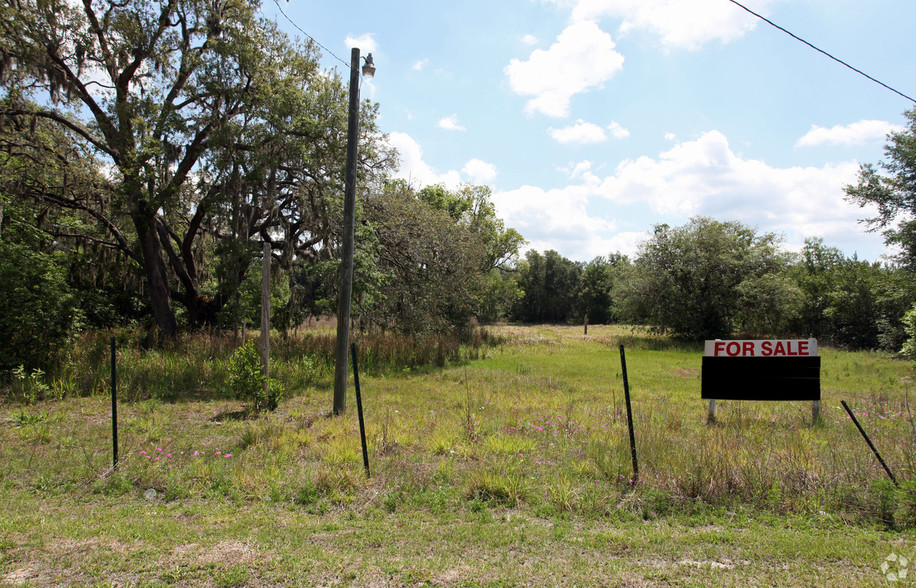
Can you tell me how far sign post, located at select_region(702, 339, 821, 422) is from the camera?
24.6 ft

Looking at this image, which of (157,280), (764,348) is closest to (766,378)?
(764,348)

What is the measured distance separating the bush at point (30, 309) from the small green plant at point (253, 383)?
4.65 meters

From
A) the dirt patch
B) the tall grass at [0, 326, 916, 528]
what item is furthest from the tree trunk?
Answer: the dirt patch

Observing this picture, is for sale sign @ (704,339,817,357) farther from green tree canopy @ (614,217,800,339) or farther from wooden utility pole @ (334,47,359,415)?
green tree canopy @ (614,217,800,339)

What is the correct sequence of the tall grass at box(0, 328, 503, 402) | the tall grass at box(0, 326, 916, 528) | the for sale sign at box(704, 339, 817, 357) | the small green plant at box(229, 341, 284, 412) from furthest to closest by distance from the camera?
the tall grass at box(0, 328, 503, 402)
the small green plant at box(229, 341, 284, 412)
the for sale sign at box(704, 339, 817, 357)
the tall grass at box(0, 326, 916, 528)

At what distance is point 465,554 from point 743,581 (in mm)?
1966

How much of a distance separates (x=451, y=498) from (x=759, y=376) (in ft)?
18.5

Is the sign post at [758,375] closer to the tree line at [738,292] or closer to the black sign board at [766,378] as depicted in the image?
the black sign board at [766,378]

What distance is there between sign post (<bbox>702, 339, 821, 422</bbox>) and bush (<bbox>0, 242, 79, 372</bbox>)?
43.6 feet

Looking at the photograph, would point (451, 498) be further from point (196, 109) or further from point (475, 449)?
point (196, 109)

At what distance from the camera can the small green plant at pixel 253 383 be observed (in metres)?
9.30

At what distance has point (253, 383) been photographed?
30.5 ft

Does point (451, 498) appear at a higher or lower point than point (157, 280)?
lower

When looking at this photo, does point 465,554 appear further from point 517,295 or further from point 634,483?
point 517,295
